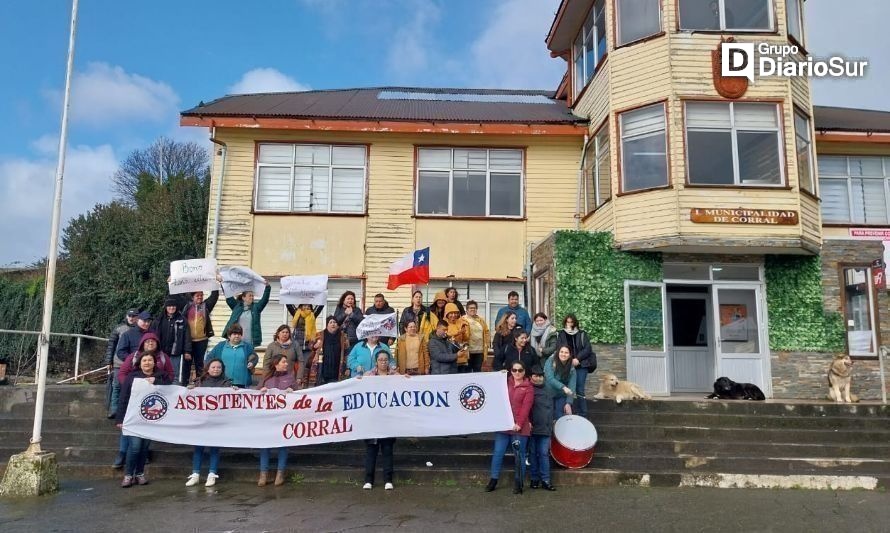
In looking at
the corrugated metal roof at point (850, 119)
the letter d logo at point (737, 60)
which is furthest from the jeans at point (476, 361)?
the corrugated metal roof at point (850, 119)

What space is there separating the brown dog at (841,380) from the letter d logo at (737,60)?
5.72 metres

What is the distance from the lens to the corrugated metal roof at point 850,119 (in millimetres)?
14781

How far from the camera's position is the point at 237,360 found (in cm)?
859

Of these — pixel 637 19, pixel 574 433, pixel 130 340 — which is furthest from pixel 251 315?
pixel 637 19

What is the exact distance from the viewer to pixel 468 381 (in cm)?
821

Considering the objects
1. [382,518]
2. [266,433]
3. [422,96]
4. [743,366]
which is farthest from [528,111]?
[382,518]

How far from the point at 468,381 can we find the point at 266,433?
2.77 metres

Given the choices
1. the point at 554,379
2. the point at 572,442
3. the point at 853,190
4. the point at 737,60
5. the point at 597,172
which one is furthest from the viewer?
the point at 853,190

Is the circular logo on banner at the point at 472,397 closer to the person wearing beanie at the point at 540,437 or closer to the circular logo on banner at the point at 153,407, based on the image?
the person wearing beanie at the point at 540,437

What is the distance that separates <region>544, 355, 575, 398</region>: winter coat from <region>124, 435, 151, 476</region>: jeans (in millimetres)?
5300

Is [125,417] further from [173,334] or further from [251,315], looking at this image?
[251,315]

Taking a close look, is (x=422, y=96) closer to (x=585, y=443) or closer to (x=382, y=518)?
(x=585, y=443)

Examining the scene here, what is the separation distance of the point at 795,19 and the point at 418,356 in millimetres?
11312

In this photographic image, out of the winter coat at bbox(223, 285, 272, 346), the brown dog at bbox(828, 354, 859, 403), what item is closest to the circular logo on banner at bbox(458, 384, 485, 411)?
the winter coat at bbox(223, 285, 272, 346)
